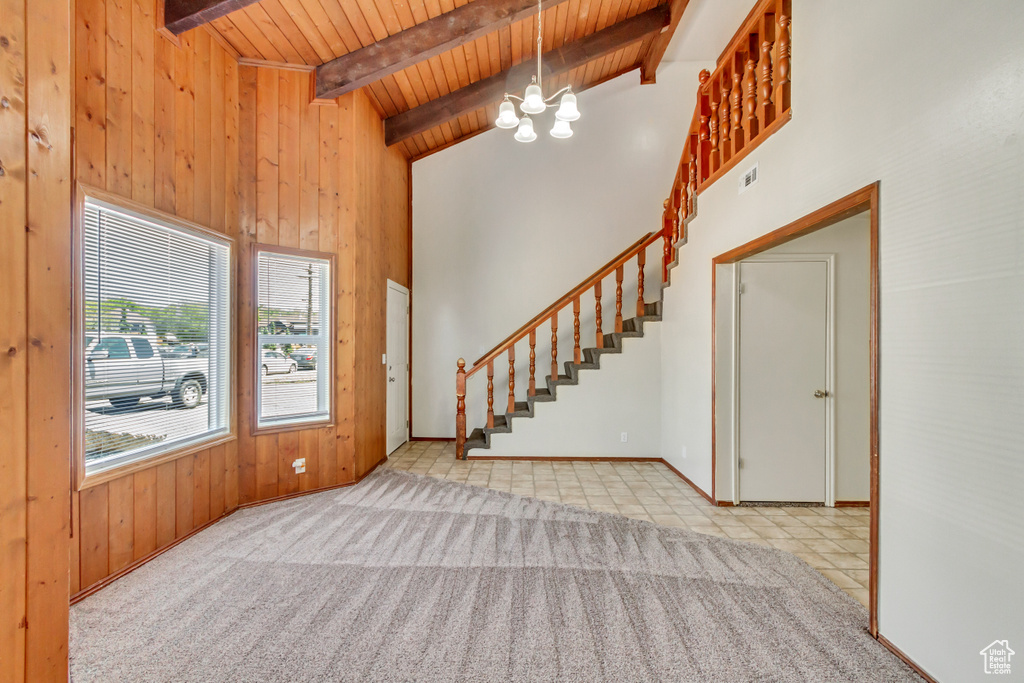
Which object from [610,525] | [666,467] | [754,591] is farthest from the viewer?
[666,467]

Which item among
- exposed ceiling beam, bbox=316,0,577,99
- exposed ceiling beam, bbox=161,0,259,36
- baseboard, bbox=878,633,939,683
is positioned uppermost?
exposed ceiling beam, bbox=316,0,577,99

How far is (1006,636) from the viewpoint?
53.9 inches

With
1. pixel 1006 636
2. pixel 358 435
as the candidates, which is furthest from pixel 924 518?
pixel 358 435

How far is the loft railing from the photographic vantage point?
2.56m

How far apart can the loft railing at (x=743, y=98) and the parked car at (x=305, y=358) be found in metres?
3.62

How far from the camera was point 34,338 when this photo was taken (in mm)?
1158

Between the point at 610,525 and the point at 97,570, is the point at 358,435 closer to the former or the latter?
the point at 97,570

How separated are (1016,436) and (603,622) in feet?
5.42

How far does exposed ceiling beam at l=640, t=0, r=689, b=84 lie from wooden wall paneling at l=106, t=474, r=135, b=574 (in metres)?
6.17

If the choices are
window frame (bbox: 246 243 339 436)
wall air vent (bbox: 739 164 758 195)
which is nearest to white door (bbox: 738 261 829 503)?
wall air vent (bbox: 739 164 758 195)

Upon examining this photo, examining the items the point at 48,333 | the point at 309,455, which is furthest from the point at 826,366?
the point at 48,333

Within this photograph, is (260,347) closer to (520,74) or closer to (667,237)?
(520,74)

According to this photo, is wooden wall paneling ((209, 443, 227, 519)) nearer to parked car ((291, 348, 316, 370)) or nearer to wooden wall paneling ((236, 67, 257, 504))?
wooden wall paneling ((236, 67, 257, 504))

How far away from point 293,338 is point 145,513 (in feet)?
5.03
